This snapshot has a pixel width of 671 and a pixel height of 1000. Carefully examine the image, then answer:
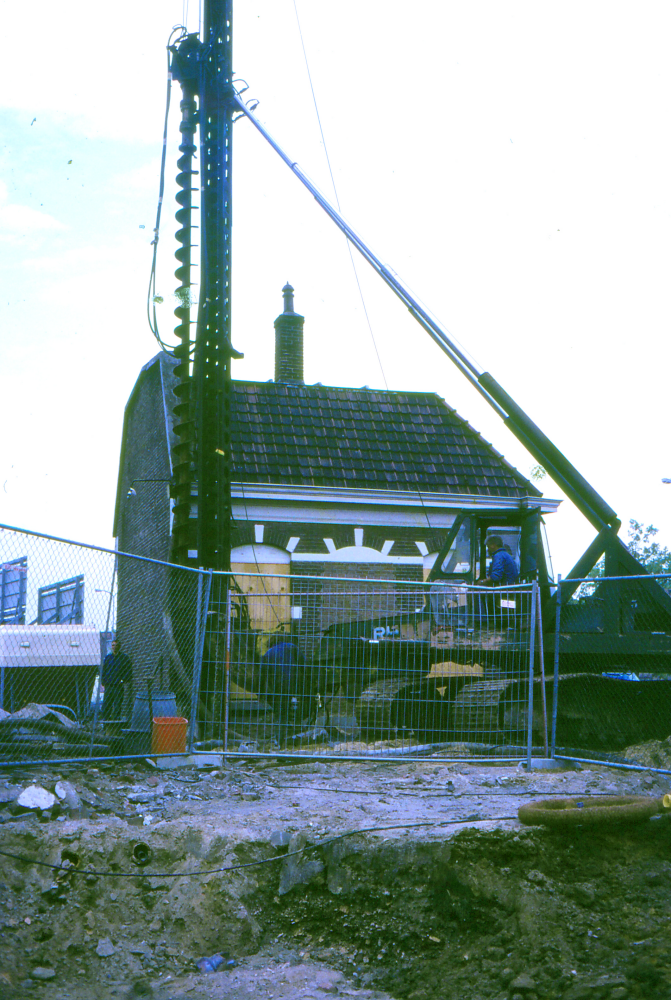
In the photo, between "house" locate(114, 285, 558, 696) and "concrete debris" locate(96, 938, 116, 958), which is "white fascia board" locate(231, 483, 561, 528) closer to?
"house" locate(114, 285, 558, 696)

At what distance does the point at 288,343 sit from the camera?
23.2 meters

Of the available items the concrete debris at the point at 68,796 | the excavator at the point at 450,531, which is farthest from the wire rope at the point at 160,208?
the concrete debris at the point at 68,796

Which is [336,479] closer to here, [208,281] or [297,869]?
[208,281]

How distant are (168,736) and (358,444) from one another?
12.9 metres

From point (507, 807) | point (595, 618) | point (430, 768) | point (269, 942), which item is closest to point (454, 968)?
point (269, 942)

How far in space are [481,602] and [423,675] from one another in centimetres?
103

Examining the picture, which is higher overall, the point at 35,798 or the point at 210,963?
the point at 35,798

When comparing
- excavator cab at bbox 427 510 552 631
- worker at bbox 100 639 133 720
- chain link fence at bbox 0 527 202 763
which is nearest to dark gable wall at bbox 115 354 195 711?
chain link fence at bbox 0 527 202 763

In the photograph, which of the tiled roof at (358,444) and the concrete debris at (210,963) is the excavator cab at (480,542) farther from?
the concrete debris at (210,963)

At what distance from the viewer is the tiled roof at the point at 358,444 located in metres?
19.4

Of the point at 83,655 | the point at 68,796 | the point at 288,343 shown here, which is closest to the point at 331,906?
the point at 68,796

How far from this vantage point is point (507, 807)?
6227 millimetres

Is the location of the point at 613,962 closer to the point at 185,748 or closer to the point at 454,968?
the point at 454,968

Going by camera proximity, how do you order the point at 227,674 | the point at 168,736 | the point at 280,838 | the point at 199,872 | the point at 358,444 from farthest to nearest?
1. the point at 358,444
2. the point at 227,674
3. the point at 168,736
4. the point at 280,838
5. the point at 199,872
